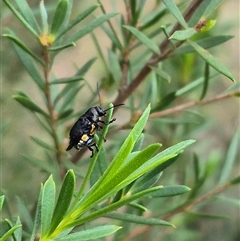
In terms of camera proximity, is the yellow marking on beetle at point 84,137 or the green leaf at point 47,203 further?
the yellow marking on beetle at point 84,137

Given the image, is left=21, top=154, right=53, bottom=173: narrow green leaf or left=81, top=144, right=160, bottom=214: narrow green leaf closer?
left=81, top=144, right=160, bottom=214: narrow green leaf

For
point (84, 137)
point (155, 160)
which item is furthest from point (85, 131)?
point (155, 160)

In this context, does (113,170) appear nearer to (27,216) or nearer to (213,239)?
(27,216)

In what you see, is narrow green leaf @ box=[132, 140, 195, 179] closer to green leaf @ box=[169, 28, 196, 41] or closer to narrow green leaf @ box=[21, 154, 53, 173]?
green leaf @ box=[169, 28, 196, 41]

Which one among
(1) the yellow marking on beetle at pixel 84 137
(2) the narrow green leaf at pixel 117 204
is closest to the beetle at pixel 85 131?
(1) the yellow marking on beetle at pixel 84 137

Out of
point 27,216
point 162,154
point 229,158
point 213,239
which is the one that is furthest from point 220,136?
point 162,154

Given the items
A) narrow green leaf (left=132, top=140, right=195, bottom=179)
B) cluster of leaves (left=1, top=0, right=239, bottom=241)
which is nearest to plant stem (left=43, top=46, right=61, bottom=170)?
cluster of leaves (left=1, top=0, right=239, bottom=241)

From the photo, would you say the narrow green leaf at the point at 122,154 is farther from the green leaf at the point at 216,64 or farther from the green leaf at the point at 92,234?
the green leaf at the point at 216,64
